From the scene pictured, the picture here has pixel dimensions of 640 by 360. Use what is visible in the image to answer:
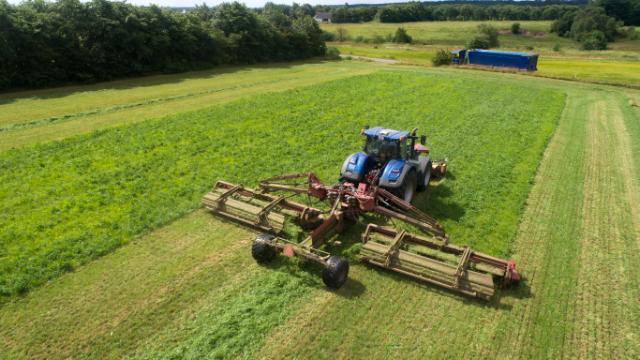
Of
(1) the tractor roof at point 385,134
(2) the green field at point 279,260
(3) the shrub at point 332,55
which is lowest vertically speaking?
(2) the green field at point 279,260

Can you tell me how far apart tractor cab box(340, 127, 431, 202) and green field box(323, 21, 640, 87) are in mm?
38242

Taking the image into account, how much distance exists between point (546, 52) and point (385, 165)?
74.3 meters

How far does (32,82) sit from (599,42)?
91.0 meters

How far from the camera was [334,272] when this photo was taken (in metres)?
8.77

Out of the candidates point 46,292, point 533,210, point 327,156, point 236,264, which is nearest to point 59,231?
point 46,292

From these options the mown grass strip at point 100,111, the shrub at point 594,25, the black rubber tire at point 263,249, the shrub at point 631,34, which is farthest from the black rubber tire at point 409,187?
the shrub at point 631,34

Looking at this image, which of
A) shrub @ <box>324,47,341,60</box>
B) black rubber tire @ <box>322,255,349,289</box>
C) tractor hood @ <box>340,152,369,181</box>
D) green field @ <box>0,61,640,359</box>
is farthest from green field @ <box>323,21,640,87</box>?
black rubber tire @ <box>322,255,349,289</box>

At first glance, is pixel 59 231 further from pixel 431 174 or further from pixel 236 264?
pixel 431 174

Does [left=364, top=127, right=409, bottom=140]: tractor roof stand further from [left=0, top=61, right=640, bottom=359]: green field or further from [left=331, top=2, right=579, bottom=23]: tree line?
[left=331, top=2, right=579, bottom=23]: tree line

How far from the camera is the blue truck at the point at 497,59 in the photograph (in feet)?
154

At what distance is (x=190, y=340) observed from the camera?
303 inches

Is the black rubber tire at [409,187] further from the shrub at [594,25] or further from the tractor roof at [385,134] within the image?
the shrub at [594,25]

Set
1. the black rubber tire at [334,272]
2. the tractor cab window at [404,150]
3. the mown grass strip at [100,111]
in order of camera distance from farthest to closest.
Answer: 1. the mown grass strip at [100,111]
2. the tractor cab window at [404,150]
3. the black rubber tire at [334,272]

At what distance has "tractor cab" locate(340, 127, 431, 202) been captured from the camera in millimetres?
11742
